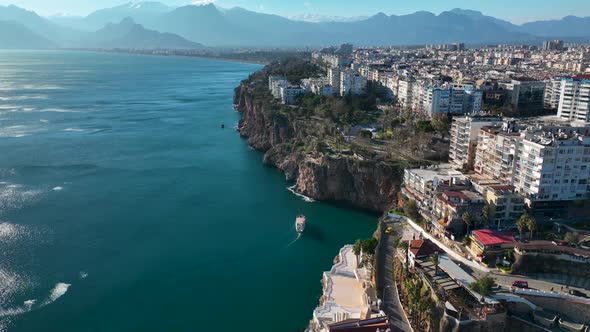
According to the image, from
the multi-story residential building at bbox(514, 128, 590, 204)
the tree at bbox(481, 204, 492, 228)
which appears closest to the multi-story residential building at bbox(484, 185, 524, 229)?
the tree at bbox(481, 204, 492, 228)

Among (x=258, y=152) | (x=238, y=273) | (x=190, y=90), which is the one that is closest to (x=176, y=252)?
(x=238, y=273)

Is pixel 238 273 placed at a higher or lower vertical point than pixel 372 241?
lower

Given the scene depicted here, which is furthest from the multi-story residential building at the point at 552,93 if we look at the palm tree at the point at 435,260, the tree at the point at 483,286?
the tree at the point at 483,286

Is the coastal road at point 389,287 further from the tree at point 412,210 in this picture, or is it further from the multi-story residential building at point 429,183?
the multi-story residential building at point 429,183

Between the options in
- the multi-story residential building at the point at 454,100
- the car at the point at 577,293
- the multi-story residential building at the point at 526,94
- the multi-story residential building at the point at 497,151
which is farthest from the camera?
the multi-story residential building at the point at 526,94

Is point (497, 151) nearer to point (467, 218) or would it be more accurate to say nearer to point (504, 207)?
point (504, 207)

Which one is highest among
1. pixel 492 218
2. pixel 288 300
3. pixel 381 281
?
pixel 492 218

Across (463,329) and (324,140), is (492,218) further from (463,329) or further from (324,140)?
(324,140)
